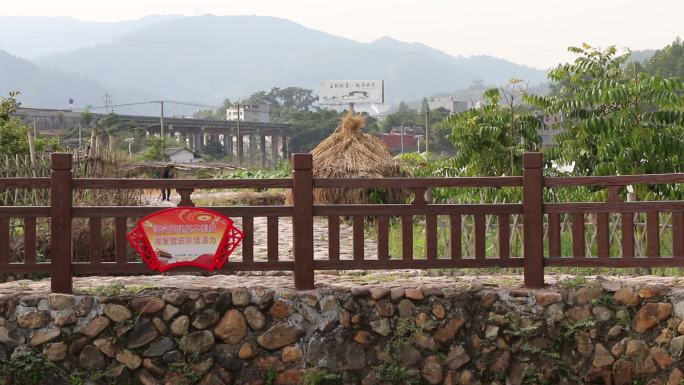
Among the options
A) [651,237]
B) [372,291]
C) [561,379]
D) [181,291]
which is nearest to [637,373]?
[561,379]

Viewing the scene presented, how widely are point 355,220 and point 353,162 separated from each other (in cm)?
1004

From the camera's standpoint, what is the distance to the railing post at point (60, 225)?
7.02m

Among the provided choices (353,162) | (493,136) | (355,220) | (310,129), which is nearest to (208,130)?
(310,129)

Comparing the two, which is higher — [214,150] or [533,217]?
[214,150]

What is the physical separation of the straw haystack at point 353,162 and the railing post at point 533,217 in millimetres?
9575

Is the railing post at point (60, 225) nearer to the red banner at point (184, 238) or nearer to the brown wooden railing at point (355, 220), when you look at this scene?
the brown wooden railing at point (355, 220)

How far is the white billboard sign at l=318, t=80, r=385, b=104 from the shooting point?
119562mm

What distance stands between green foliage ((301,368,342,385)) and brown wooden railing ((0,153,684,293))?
0.69 m

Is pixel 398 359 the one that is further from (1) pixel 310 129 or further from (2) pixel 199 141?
(2) pixel 199 141

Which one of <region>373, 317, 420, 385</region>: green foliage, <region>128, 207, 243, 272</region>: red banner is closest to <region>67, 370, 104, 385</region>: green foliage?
<region>128, 207, 243, 272</region>: red banner

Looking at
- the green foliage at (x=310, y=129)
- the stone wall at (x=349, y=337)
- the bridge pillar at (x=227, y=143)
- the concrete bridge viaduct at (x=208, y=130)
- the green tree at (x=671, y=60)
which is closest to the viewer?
the stone wall at (x=349, y=337)

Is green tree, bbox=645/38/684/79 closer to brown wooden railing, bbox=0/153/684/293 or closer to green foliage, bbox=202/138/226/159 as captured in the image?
green foliage, bbox=202/138/226/159

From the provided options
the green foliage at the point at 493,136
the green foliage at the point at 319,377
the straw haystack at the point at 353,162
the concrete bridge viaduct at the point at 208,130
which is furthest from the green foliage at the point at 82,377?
the concrete bridge viaduct at the point at 208,130

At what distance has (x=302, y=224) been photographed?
279 inches
